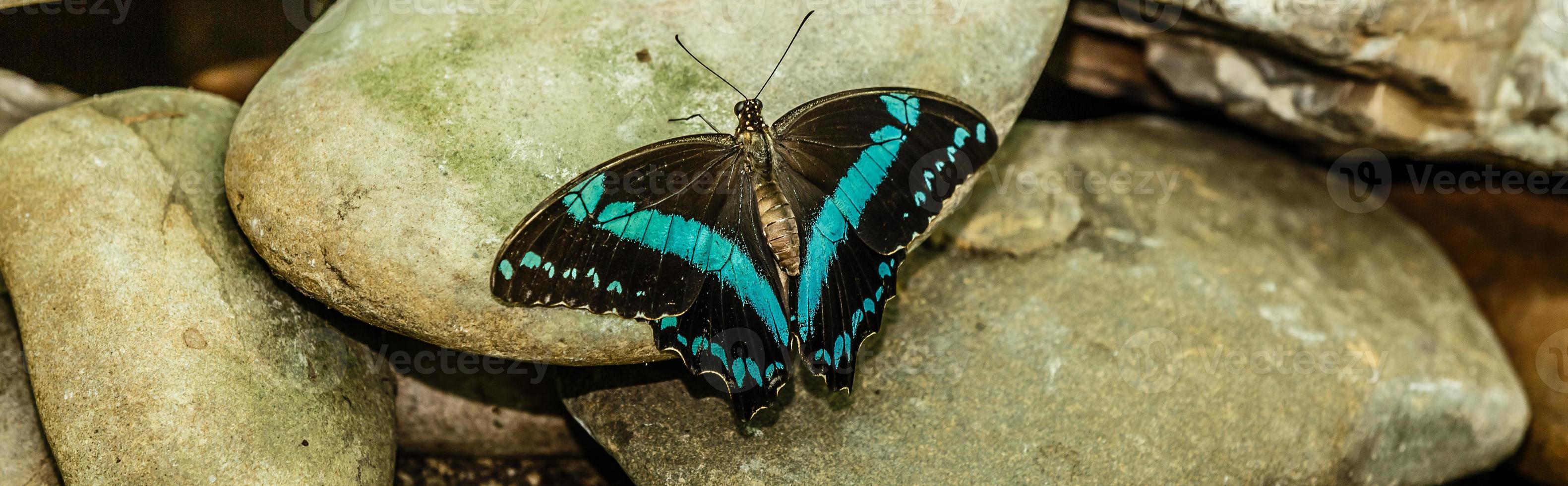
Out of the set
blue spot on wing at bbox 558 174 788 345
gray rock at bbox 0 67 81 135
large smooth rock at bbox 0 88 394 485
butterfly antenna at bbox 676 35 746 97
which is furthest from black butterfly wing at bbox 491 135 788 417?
gray rock at bbox 0 67 81 135

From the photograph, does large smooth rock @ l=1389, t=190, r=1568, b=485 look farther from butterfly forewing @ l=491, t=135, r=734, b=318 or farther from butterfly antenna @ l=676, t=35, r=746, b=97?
butterfly forewing @ l=491, t=135, r=734, b=318

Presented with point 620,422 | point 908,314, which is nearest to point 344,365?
point 620,422

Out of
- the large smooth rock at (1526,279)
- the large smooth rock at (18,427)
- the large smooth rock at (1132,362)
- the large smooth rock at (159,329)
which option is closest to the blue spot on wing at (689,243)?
the large smooth rock at (1132,362)

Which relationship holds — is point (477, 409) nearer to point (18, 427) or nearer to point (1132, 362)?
point (18, 427)

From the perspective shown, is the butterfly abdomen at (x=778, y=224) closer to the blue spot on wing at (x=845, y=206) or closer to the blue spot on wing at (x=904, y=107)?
the blue spot on wing at (x=845, y=206)

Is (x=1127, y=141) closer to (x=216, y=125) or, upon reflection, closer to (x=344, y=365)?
(x=344, y=365)

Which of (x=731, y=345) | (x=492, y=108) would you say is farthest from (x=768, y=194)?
(x=492, y=108)
